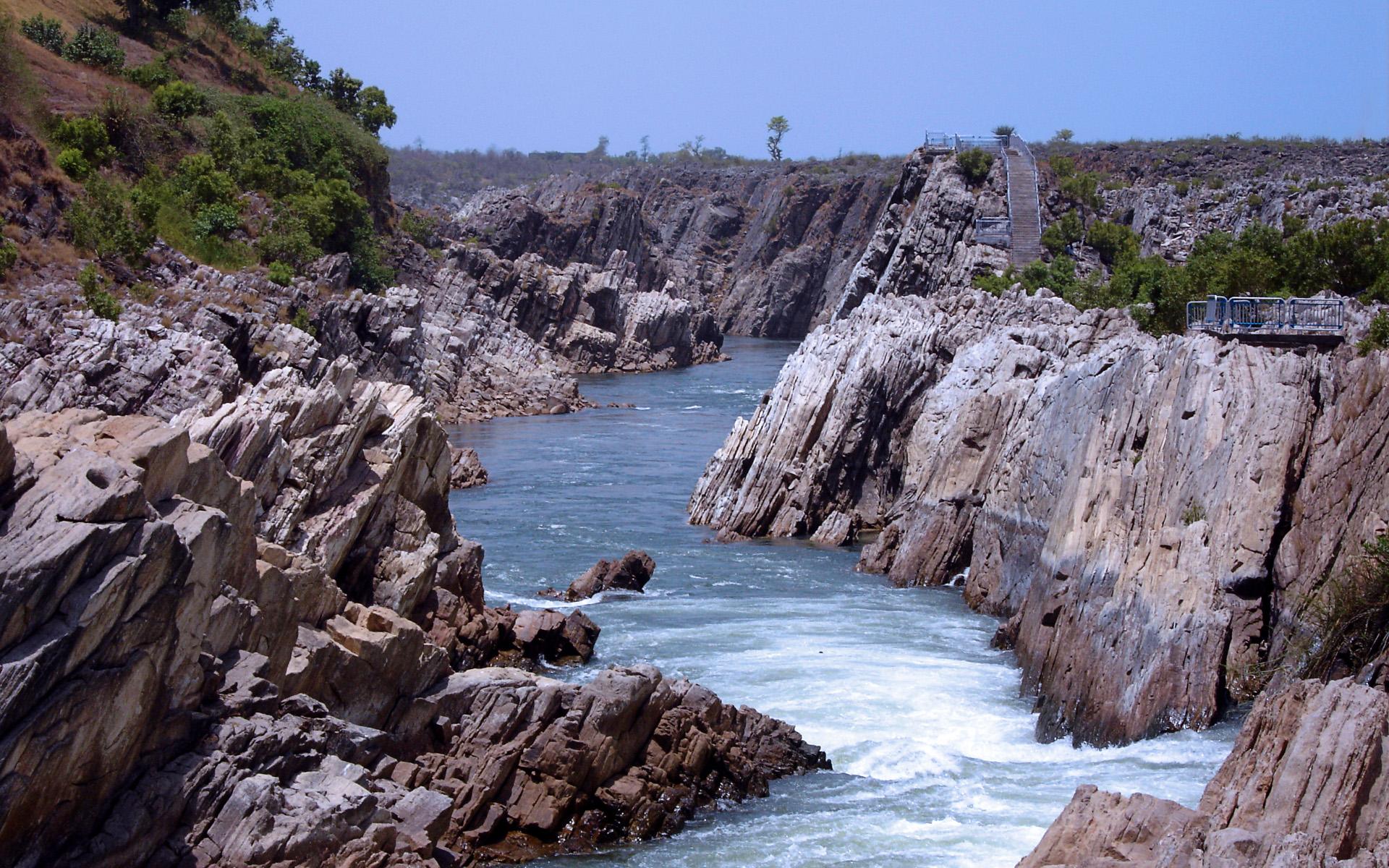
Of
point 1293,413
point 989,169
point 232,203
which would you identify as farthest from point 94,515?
point 989,169

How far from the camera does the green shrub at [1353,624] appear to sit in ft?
58.5

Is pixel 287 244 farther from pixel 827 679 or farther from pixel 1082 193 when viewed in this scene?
pixel 1082 193

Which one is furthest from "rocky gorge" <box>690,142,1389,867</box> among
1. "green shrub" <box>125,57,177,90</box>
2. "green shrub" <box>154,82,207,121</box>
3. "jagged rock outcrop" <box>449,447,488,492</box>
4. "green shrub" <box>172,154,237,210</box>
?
"green shrub" <box>125,57,177,90</box>

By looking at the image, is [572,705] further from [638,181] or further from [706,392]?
[638,181]

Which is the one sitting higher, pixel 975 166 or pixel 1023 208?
pixel 975 166

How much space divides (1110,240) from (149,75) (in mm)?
44568

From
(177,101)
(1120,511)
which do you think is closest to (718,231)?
(177,101)

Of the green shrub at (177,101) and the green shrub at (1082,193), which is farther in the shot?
the green shrub at (1082,193)

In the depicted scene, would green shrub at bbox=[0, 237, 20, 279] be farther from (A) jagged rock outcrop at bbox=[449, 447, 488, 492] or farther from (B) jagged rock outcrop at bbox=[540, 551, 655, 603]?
(B) jagged rock outcrop at bbox=[540, 551, 655, 603]

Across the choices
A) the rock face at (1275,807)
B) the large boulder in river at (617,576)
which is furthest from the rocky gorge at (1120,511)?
the large boulder in river at (617,576)

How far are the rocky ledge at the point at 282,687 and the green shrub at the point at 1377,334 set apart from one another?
14934mm

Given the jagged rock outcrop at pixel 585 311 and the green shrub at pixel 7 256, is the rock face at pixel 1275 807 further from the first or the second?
the jagged rock outcrop at pixel 585 311

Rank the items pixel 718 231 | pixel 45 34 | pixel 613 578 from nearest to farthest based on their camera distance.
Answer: pixel 613 578, pixel 45 34, pixel 718 231

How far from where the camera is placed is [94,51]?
58906 millimetres
